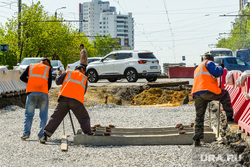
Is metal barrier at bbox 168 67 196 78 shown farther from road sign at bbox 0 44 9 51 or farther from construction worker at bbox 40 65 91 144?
construction worker at bbox 40 65 91 144

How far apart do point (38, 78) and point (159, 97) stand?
1221 cm

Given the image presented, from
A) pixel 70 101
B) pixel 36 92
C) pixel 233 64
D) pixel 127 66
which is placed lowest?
pixel 70 101

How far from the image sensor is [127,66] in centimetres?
2536

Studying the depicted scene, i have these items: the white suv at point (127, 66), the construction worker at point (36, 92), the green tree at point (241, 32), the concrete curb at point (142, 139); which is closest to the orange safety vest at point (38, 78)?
the construction worker at point (36, 92)

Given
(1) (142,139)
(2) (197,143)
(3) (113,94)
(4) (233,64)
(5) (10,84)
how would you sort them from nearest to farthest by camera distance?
1. (2) (197,143)
2. (1) (142,139)
3. (5) (10,84)
4. (3) (113,94)
5. (4) (233,64)

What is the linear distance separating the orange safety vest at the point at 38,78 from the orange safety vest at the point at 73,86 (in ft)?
2.39

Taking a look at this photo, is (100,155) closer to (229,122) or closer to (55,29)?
(229,122)

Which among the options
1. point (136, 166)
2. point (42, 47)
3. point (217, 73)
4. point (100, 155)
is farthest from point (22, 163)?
point (42, 47)

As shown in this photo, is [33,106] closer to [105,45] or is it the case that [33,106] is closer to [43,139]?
[43,139]

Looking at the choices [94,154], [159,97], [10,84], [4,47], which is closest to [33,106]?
[94,154]

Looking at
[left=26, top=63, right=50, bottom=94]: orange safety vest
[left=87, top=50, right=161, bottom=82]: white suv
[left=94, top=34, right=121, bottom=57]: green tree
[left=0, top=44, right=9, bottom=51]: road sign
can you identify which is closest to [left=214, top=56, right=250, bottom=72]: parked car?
[left=87, top=50, right=161, bottom=82]: white suv

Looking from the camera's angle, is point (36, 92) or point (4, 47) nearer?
point (36, 92)

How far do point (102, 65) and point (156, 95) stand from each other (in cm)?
559

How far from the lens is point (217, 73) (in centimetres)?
777
